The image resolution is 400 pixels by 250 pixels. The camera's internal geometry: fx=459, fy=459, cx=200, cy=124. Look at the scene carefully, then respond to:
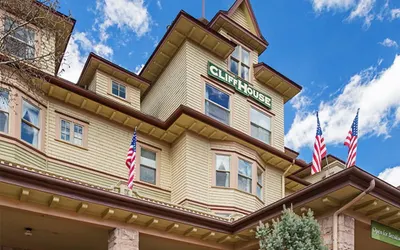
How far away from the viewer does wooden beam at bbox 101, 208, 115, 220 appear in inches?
400

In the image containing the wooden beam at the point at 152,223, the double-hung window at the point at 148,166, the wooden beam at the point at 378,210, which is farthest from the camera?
the double-hung window at the point at 148,166

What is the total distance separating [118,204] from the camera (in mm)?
10250

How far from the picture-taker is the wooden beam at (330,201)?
31.7 ft

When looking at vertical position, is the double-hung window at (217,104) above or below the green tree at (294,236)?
above

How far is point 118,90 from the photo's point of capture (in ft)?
52.4

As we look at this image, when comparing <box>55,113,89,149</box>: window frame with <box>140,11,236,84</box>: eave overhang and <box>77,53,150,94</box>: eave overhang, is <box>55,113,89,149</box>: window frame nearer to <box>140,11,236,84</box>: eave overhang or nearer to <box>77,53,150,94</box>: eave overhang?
<box>77,53,150,94</box>: eave overhang

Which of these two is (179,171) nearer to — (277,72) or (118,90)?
(118,90)

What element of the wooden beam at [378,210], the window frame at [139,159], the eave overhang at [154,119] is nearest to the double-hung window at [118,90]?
the eave overhang at [154,119]

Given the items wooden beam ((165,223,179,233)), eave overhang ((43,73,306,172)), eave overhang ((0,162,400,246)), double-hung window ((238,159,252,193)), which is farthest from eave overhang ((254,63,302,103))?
wooden beam ((165,223,179,233))

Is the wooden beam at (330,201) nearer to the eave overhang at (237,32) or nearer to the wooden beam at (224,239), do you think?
the wooden beam at (224,239)

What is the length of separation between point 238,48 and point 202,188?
6097mm

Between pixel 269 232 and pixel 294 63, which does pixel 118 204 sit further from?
pixel 294 63

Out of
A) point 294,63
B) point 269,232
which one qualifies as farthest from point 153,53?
point 269,232

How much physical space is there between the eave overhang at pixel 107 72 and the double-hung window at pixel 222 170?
383 cm
